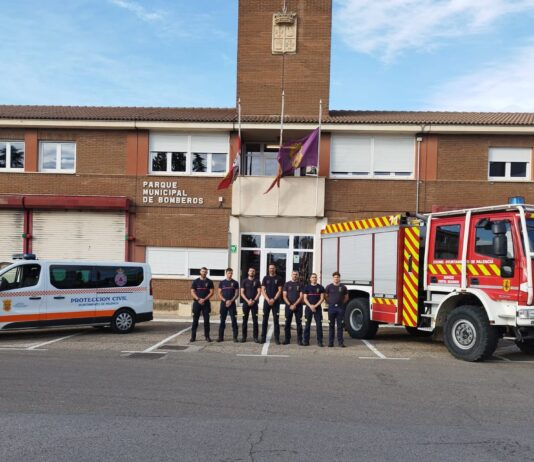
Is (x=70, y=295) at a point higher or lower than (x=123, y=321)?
higher

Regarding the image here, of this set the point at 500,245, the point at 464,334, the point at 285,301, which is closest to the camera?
the point at 500,245

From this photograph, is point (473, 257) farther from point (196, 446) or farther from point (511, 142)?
point (511, 142)

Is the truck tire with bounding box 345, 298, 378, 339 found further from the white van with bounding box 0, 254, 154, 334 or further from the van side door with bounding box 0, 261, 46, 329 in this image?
the van side door with bounding box 0, 261, 46, 329

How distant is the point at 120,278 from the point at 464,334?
7.94 meters

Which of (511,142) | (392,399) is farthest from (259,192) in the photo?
(392,399)

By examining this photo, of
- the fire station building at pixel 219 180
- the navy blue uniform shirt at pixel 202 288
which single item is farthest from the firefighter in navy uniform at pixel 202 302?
the fire station building at pixel 219 180

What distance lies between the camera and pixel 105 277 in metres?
13.0

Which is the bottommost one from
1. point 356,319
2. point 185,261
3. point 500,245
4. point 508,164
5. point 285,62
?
point 356,319

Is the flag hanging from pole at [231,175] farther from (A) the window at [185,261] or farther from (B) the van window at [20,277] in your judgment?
(B) the van window at [20,277]

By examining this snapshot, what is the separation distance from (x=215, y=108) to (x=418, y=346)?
14479 millimetres

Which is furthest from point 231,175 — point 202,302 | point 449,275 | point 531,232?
point 531,232

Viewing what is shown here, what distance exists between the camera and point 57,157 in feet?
65.7

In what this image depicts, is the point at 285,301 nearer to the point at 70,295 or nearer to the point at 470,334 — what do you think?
the point at 470,334

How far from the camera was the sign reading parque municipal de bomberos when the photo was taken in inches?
770
